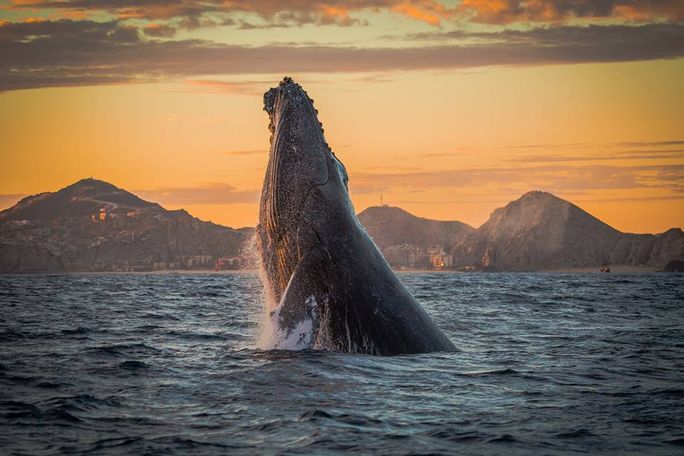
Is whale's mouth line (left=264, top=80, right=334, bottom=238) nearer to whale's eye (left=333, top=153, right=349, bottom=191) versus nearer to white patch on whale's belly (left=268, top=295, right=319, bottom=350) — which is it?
whale's eye (left=333, top=153, right=349, bottom=191)

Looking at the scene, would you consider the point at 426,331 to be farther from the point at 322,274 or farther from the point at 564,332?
the point at 564,332

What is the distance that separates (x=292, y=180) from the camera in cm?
916

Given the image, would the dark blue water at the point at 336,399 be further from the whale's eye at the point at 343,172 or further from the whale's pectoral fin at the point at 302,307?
the whale's eye at the point at 343,172

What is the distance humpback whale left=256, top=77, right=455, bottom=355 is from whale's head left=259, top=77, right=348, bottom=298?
10 mm

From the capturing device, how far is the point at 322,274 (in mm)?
8672

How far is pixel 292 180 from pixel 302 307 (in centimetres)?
140

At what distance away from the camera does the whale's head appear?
9.10 metres

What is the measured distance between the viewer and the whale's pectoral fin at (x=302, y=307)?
8.53m

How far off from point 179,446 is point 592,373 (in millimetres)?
5255

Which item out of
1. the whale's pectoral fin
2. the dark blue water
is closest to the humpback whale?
the whale's pectoral fin

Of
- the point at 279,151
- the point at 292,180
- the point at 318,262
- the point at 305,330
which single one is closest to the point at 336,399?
the point at 305,330

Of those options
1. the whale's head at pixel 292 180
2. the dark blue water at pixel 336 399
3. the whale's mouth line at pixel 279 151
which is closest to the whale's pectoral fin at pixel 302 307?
the dark blue water at pixel 336 399

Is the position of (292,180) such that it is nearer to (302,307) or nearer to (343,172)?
(343,172)

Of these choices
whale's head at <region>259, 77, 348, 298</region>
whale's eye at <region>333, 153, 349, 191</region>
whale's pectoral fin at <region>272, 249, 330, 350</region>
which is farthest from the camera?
whale's eye at <region>333, 153, 349, 191</region>
